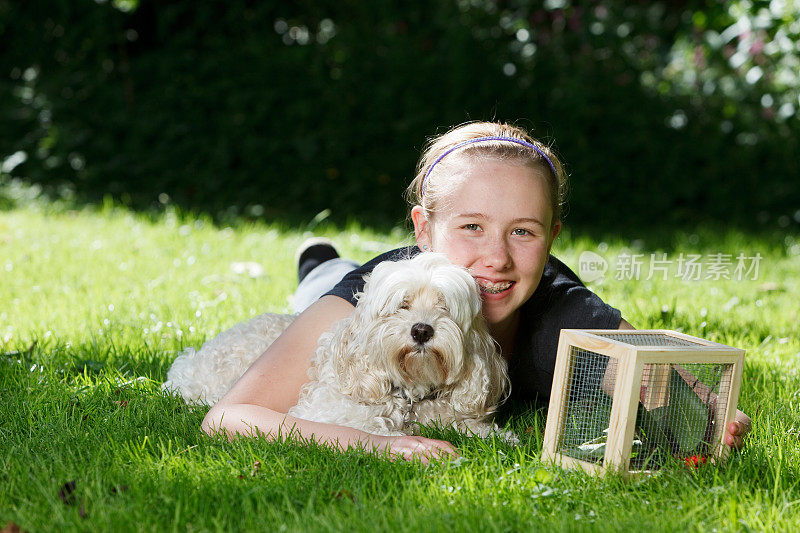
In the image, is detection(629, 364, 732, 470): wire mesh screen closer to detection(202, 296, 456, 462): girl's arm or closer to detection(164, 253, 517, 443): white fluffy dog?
detection(164, 253, 517, 443): white fluffy dog

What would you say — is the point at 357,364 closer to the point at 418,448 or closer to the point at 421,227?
the point at 418,448

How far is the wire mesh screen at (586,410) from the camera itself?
2.65 meters

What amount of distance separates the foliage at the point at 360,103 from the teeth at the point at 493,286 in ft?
20.0

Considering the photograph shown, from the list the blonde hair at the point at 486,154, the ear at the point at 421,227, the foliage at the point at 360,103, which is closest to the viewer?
the blonde hair at the point at 486,154

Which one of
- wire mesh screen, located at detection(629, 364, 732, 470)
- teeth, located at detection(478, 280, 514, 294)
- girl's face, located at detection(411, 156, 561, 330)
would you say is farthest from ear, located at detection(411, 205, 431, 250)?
→ wire mesh screen, located at detection(629, 364, 732, 470)

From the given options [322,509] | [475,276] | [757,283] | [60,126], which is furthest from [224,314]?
[60,126]

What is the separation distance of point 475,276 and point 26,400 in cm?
186

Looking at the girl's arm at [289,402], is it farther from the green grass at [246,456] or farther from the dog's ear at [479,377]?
the dog's ear at [479,377]

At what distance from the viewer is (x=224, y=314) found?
476cm

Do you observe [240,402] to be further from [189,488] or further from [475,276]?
[475,276]

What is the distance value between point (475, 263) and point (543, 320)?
53 cm

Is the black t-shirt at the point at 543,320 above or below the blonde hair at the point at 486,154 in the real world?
below

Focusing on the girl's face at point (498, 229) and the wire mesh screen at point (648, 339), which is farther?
the girl's face at point (498, 229)

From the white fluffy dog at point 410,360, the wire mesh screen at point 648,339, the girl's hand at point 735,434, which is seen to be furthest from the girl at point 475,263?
the wire mesh screen at point 648,339
